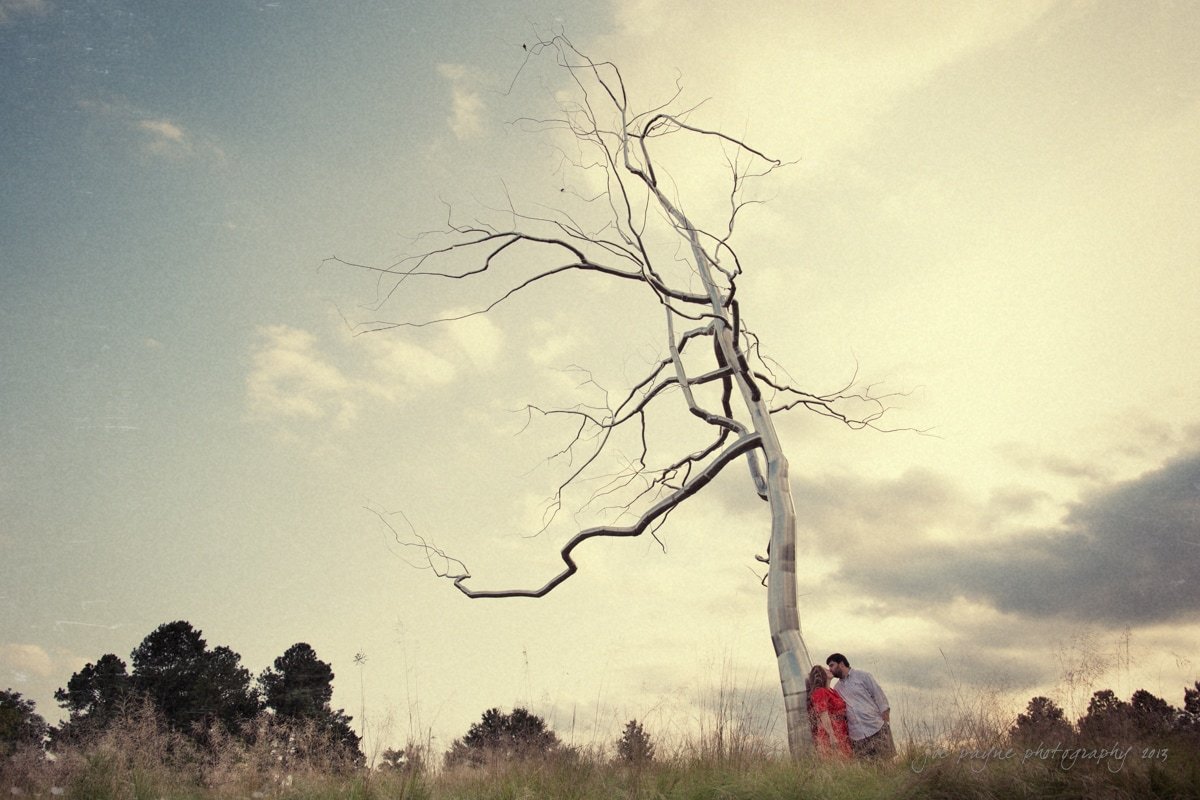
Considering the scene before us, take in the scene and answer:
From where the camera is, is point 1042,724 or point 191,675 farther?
point 191,675

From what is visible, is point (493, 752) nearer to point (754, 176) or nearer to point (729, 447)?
point (729, 447)

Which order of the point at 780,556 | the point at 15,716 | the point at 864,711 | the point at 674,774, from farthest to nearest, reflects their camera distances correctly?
the point at 15,716
the point at 780,556
the point at 864,711
the point at 674,774

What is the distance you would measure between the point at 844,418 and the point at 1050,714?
5.66 m

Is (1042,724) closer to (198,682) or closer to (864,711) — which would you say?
(864,711)

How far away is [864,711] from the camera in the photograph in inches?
301

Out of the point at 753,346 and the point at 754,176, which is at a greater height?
the point at 754,176

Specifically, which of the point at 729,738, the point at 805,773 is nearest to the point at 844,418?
the point at 729,738

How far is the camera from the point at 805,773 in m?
5.66

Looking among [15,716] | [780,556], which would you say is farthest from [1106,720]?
[15,716]

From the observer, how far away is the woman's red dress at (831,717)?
7582 mm

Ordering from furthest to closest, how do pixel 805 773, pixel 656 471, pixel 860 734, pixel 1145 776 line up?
pixel 656 471 → pixel 860 734 → pixel 805 773 → pixel 1145 776

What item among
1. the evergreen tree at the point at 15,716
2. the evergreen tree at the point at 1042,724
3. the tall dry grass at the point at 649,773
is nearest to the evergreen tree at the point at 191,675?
the evergreen tree at the point at 15,716

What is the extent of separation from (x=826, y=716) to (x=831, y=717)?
0.05 m

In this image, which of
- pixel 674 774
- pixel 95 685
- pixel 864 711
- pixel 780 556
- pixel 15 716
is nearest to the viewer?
pixel 674 774
